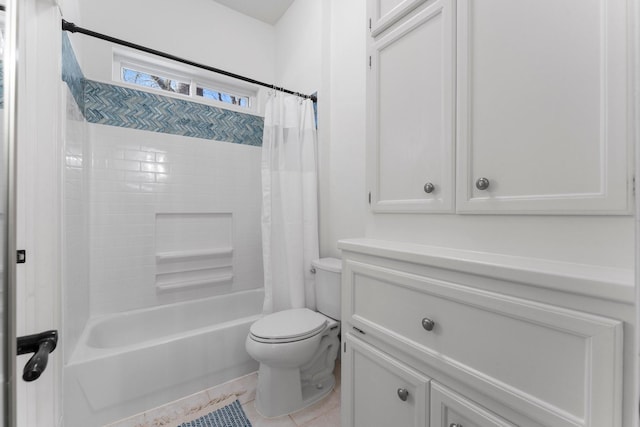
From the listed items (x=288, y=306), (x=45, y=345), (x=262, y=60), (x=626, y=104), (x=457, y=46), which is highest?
(x=262, y=60)

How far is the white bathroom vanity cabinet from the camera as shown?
48 cm

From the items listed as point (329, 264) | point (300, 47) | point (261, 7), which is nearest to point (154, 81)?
point (261, 7)

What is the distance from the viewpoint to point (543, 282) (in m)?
0.53

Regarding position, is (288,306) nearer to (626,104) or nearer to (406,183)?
(406,183)

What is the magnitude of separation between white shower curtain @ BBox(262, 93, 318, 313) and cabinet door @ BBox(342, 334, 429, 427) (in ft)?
2.97

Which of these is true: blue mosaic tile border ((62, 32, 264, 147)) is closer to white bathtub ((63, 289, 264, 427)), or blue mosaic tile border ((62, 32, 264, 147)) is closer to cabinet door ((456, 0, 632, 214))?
white bathtub ((63, 289, 264, 427))

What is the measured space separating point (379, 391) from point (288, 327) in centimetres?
73

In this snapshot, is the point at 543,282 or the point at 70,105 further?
the point at 70,105

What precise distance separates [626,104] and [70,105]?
2091 millimetres

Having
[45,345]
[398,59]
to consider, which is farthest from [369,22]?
[45,345]

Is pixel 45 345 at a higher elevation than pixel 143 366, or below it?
Answer: higher

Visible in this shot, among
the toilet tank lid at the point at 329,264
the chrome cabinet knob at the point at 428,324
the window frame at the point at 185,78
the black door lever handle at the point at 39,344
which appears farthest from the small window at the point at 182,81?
the chrome cabinet knob at the point at 428,324

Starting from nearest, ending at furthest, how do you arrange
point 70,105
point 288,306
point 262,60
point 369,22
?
1. point 369,22
2. point 70,105
3. point 288,306
4. point 262,60

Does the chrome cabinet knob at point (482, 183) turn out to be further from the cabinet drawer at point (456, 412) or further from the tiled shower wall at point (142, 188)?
the tiled shower wall at point (142, 188)
